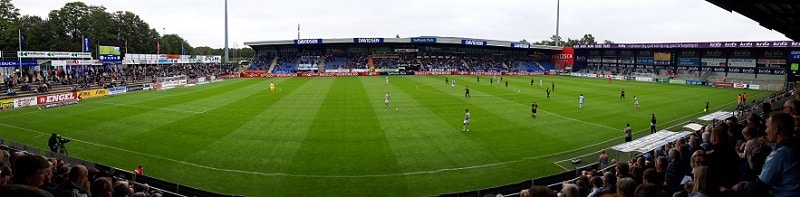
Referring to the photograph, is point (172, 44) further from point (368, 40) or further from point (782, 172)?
point (782, 172)

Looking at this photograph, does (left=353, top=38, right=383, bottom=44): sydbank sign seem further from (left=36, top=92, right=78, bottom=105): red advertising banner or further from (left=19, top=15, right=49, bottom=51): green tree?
(left=36, top=92, right=78, bottom=105): red advertising banner

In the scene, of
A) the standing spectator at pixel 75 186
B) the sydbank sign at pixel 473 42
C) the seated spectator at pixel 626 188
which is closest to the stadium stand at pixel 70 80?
the standing spectator at pixel 75 186

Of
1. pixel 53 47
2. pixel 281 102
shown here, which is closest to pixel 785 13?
pixel 281 102

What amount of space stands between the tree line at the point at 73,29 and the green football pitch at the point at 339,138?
3703 cm

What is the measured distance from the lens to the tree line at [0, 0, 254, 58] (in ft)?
212

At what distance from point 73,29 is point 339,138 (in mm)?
81221

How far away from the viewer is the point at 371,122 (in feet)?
87.0

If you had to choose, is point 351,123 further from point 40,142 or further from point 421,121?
point 40,142

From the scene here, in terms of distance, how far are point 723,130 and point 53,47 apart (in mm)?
91493

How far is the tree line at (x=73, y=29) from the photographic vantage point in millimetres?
64500

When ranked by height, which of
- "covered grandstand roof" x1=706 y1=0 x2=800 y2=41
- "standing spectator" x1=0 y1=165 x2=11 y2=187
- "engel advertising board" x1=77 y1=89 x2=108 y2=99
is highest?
"covered grandstand roof" x1=706 y1=0 x2=800 y2=41

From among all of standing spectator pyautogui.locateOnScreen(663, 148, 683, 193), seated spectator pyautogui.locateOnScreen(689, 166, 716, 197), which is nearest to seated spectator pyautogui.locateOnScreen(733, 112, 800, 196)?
seated spectator pyautogui.locateOnScreen(689, 166, 716, 197)

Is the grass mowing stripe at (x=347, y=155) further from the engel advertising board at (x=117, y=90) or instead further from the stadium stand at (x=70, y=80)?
the stadium stand at (x=70, y=80)

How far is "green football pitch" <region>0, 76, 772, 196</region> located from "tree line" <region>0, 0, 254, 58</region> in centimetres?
3703
